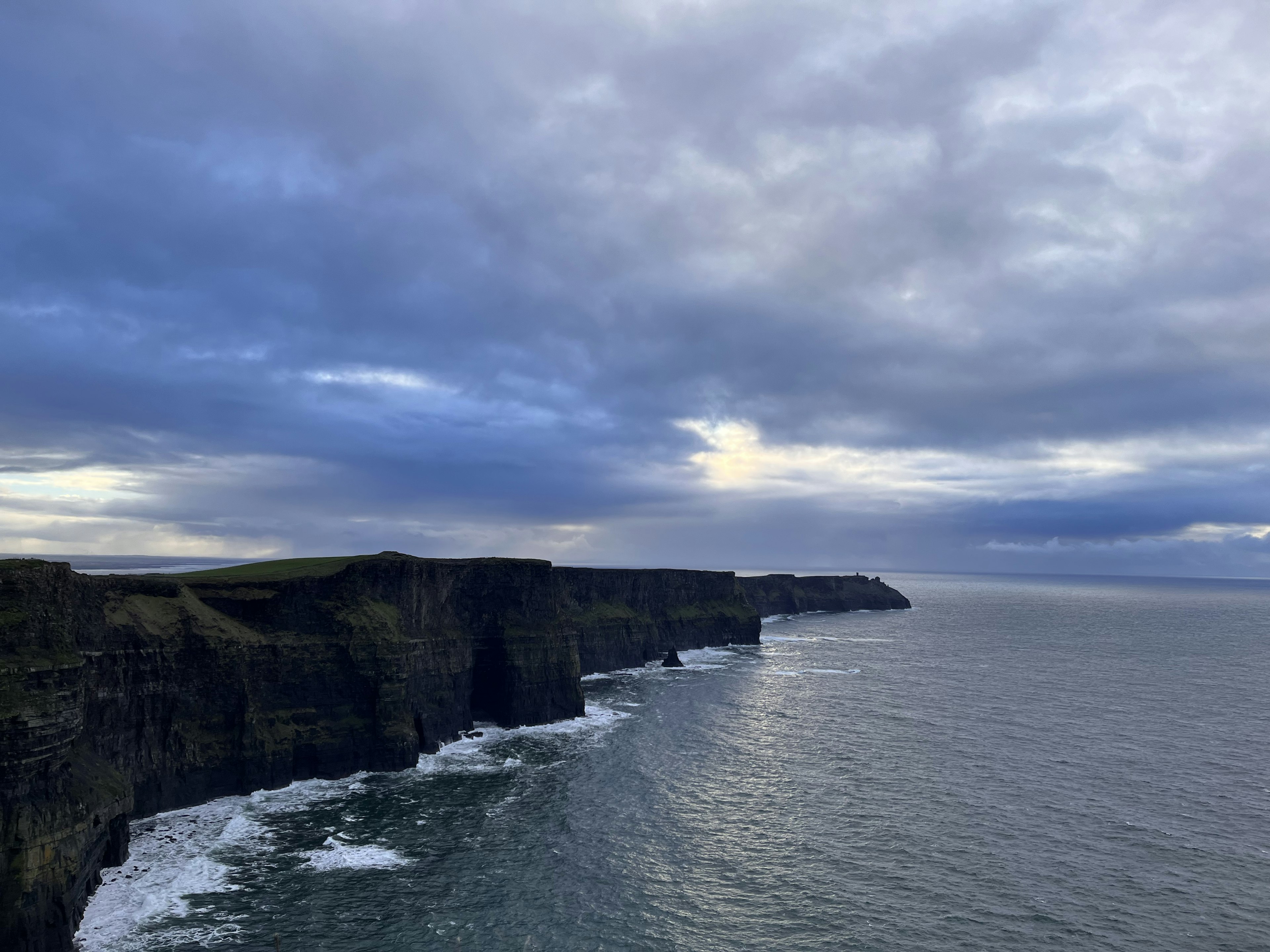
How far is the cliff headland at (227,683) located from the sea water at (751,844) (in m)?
2.88

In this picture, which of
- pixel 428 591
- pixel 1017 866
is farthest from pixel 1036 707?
pixel 428 591

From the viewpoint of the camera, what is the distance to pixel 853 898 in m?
39.9

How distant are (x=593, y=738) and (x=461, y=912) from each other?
37879 mm

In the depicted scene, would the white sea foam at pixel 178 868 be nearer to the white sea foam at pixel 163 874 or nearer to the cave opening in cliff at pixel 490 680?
the white sea foam at pixel 163 874

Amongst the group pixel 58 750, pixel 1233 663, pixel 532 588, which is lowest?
pixel 1233 663

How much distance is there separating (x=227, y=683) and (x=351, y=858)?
64.2 ft

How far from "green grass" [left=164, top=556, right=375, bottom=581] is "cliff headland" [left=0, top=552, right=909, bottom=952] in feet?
1.91

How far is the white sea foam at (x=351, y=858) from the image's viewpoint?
43125mm

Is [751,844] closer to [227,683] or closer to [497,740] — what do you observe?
[497,740]

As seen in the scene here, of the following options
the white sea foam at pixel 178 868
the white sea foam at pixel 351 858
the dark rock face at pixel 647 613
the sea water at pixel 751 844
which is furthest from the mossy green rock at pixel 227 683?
the dark rock face at pixel 647 613

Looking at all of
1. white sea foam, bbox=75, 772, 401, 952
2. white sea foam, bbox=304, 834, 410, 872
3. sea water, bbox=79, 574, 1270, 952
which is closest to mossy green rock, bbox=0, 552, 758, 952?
white sea foam, bbox=75, 772, 401, 952

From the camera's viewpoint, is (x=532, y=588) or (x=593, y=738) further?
(x=532, y=588)

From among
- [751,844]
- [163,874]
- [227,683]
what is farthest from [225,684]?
[751,844]

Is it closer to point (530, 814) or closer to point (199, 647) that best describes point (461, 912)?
point (530, 814)
